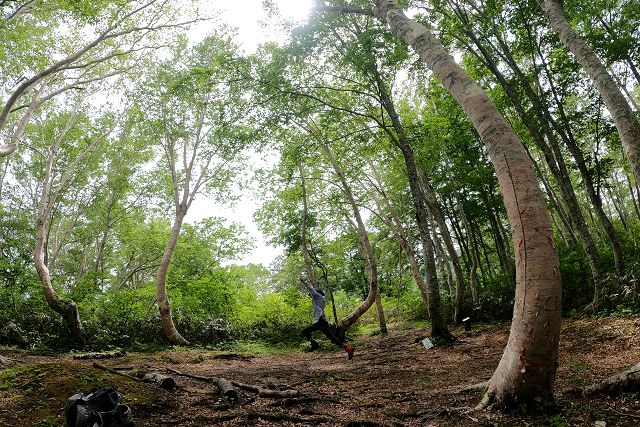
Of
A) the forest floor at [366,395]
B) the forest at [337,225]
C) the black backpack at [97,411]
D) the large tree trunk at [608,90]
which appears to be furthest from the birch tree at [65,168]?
the large tree trunk at [608,90]

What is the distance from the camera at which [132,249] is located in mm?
22500

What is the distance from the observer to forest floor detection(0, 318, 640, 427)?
9.68 ft

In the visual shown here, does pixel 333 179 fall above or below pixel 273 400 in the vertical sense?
above

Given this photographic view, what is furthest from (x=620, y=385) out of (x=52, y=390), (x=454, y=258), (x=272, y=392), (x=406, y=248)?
(x=406, y=248)

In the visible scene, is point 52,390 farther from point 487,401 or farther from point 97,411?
point 487,401

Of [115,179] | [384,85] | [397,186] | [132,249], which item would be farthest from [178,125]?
[132,249]

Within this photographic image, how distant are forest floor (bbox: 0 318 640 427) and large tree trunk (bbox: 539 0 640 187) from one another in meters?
2.78

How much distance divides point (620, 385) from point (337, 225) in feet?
60.1

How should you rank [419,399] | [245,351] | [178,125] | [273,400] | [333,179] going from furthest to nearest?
[333,179]
[178,125]
[245,351]
[273,400]
[419,399]

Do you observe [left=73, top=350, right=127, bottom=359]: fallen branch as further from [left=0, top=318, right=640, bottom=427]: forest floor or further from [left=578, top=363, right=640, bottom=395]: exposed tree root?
[left=578, top=363, right=640, bottom=395]: exposed tree root

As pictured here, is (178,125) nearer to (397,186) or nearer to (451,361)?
(397,186)

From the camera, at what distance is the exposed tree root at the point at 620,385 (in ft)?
9.55

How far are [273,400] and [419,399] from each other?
181 cm

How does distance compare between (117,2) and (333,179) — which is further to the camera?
(333,179)
